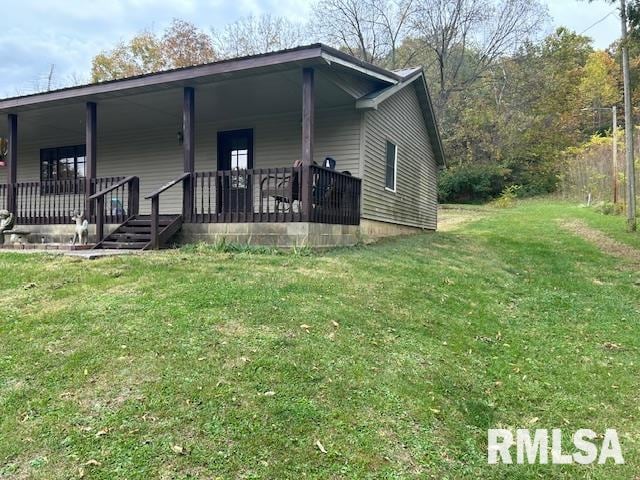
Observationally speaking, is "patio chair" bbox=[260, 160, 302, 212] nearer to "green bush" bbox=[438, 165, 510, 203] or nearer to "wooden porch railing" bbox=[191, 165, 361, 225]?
"wooden porch railing" bbox=[191, 165, 361, 225]

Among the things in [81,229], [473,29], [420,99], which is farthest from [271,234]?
[473,29]

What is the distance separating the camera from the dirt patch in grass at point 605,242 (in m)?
10.0

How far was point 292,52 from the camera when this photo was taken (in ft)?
24.6

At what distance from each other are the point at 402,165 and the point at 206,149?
16.7ft

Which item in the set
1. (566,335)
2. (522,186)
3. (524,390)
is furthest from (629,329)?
(522,186)

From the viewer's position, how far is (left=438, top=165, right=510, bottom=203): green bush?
3006 cm

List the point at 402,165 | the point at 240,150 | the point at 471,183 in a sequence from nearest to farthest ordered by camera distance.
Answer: the point at 240,150 → the point at 402,165 → the point at 471,183

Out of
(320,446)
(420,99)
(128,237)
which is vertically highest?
(420,99)

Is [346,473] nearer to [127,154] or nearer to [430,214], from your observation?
[127,154]

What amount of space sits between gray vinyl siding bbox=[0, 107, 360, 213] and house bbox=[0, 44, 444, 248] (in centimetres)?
3

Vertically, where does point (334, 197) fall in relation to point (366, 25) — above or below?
below

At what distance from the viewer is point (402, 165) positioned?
1288cm

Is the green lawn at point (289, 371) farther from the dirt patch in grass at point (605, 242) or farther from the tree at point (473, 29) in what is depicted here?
the tree at point (473, 29)

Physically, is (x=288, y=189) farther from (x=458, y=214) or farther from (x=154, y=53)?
(x=154, y=53)
